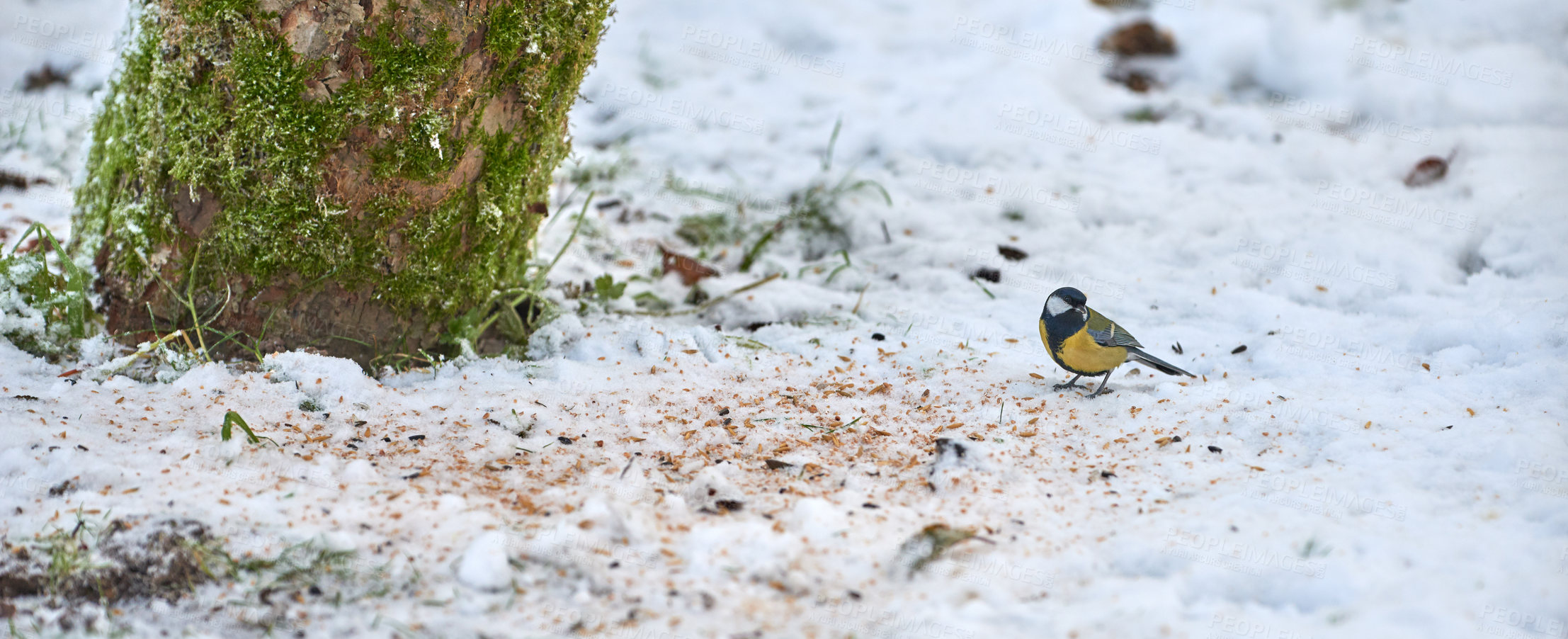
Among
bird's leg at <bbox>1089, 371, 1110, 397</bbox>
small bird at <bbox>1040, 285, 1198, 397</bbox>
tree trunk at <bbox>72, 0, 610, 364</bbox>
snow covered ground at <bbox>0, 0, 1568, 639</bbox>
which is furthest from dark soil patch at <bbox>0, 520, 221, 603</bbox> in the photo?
bird's leg at <bbox>1089, 371, 1110, 397</bbox>

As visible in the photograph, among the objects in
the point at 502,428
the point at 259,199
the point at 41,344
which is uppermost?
the point at 259,199

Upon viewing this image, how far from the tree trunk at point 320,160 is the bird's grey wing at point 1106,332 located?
1.67m

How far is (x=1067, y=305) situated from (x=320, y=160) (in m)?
2.06

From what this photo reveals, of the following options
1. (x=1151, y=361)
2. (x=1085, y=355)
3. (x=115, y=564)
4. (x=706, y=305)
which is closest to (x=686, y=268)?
(x=706, y=305)

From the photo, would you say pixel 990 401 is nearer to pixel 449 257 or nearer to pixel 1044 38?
pixel 449 257

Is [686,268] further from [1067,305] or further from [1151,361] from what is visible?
[1151,361]

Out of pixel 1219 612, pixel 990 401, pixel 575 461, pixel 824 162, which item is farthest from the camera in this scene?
pixel 824 162

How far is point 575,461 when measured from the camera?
224 cm

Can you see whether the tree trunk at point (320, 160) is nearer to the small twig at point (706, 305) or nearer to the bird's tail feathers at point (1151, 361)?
the small twig at point (706, 305)

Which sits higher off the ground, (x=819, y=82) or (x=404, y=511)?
(x=819, y=82)

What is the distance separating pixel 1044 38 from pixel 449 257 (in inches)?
175

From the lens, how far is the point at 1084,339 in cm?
258

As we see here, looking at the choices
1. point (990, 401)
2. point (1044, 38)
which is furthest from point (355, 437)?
point (1044, 38)

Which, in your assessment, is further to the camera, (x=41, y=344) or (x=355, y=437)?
(x=41, y=344)
